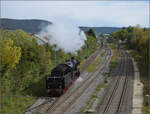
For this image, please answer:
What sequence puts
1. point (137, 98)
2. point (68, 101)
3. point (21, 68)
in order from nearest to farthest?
point (68, 101) → point (137, 98) → point (21, 68)

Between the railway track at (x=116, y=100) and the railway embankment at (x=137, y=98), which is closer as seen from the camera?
the railway track at (x=116, y=100)

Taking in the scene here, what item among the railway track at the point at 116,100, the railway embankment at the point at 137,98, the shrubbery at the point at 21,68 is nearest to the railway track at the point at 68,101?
the railway track at the point at 116,100

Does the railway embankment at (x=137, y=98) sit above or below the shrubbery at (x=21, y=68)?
below

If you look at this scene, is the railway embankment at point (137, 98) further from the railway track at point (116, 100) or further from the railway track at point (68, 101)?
the railway track at point (68, 101)

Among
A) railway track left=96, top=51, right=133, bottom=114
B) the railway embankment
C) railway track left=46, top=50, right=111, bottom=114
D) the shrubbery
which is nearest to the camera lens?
railway track left=96, top=51, right=133, bottom=114

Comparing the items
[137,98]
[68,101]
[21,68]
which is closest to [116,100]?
[137,98]

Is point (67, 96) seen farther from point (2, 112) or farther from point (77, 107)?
point (2, 112)

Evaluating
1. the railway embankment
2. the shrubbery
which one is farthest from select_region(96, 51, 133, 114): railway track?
the shrubbery

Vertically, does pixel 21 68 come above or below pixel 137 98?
above

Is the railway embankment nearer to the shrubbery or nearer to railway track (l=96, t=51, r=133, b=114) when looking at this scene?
railway track (l=96, t=51, r=133, b=114)

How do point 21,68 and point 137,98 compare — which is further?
point 21,68

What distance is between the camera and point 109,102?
20109mm

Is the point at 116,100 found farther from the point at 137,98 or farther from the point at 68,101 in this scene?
the point at 68,101

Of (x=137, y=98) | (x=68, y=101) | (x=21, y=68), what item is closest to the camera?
(x=68, y=101)
